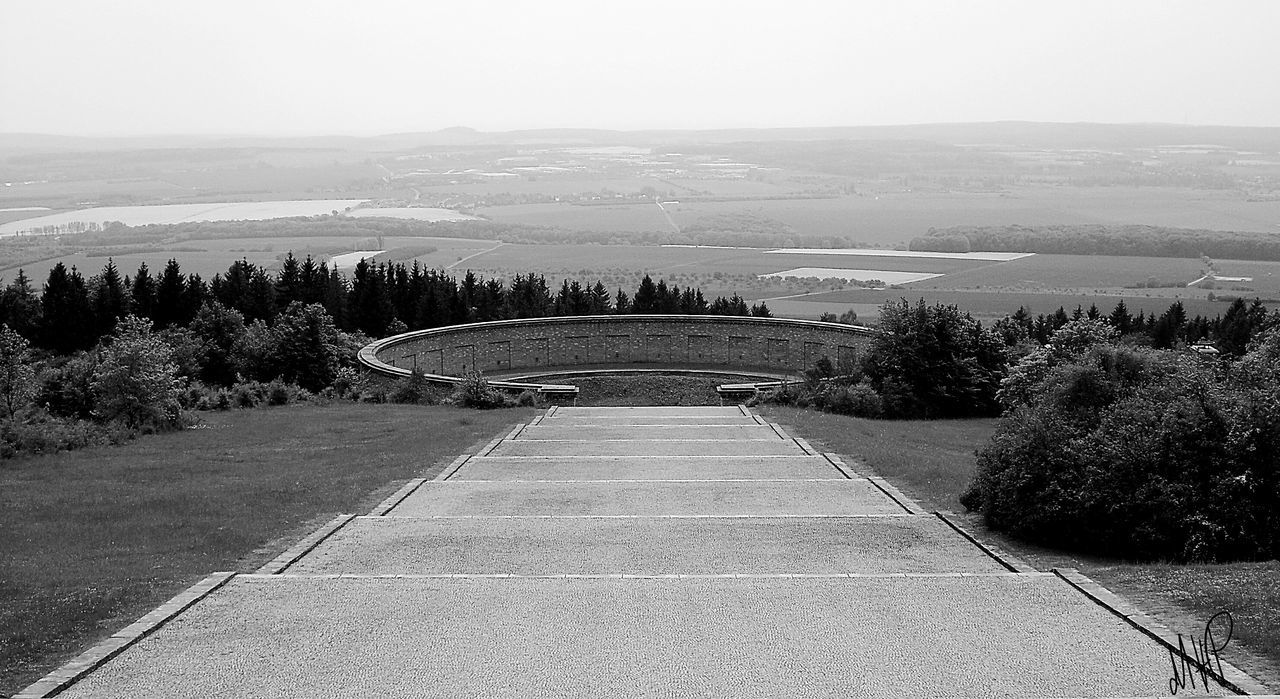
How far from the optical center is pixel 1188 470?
444 inches

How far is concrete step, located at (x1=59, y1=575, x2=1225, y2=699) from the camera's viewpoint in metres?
6.91

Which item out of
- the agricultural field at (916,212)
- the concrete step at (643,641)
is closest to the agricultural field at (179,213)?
the agricultural field at (916,212)

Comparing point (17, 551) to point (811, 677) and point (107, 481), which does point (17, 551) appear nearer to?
point (107, 481)

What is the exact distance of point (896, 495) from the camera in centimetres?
1478

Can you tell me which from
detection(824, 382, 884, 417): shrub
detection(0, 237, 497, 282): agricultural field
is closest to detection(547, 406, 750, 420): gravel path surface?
detection(824, 382, 884, 417): shrub

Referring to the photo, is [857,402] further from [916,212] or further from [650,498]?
[916,212]

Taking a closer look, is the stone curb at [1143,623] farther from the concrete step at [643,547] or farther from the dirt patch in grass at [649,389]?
the dirt patch in grass at [649,389]

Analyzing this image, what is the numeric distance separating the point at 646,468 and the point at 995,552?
732 centimetres

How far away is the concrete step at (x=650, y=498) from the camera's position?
44.2 feet

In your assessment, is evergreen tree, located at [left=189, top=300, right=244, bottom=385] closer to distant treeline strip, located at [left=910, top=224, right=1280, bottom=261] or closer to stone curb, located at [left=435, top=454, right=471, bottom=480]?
stone curb, located at [left=435, top=454, right=471, bottom=480]

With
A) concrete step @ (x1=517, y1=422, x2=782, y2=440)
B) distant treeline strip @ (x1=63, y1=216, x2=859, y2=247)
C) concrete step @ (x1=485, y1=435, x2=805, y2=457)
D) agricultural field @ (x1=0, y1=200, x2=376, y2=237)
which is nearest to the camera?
concrete step @ (x1=485, y1=435, x2=805, y2=457)

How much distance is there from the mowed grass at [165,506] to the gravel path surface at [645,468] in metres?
1.11

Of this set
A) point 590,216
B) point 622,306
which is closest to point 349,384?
point 622,306

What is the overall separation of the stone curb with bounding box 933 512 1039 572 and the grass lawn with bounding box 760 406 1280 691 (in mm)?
152
